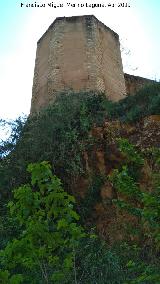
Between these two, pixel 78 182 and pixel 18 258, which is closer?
pixel 18 258

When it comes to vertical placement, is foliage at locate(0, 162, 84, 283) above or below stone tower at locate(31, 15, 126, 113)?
below

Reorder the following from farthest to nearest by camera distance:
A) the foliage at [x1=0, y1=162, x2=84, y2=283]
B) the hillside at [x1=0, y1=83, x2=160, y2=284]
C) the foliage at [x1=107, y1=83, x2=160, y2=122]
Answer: the foliage at [x1=107, y1=83, x2=160, y2=122] < the hillside at [x1=0, y1=83, x2=160, y2=284] < the foliage at [x1=0, y1=162, x2=84, y2=283]

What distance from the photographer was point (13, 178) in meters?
12.9

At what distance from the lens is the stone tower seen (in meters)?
17.5

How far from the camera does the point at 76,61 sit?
58.9 feet

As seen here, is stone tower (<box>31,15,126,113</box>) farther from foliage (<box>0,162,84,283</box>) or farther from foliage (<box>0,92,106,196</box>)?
foliage (<box>0,162,84,283</box>)

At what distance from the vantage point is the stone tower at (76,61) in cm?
1747

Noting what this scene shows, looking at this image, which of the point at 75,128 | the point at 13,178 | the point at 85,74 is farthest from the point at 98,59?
the point at 13,178

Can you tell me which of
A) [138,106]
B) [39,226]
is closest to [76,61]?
[138,106]

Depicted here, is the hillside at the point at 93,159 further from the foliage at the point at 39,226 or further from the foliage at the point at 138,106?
the foliage at the point at 39,226

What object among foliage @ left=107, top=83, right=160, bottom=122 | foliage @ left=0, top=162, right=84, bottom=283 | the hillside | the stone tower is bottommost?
foliage @ left=0, top=162, right=84, bottom=283

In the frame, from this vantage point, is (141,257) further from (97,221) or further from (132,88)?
(132,88)

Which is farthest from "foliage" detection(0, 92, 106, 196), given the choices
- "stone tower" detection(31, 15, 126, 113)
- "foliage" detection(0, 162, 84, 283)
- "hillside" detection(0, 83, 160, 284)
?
"foliage" detection(0, 162, 84, 283)

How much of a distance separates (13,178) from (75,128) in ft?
6.94
